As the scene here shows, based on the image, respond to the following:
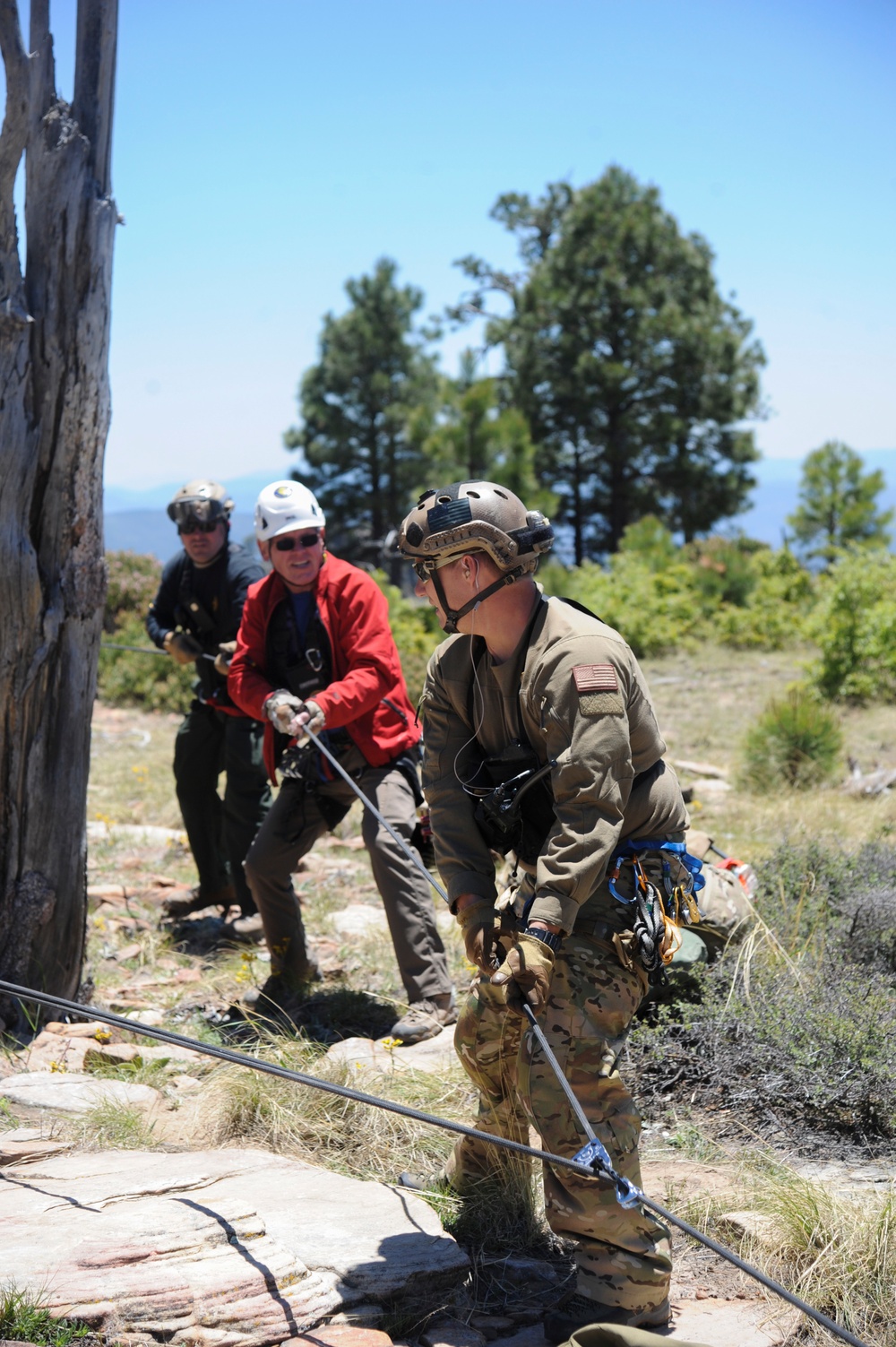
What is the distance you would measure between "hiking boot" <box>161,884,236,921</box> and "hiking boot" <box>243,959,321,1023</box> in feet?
4.27

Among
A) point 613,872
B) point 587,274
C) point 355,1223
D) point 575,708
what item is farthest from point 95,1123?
point 587,274

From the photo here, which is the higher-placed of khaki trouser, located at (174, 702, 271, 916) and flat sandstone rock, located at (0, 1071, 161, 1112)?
khaki trouser, located at (174, 702, 271, 916)

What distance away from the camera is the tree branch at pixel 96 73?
4.55m

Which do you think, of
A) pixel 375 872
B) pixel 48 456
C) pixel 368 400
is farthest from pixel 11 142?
pixel 368 400

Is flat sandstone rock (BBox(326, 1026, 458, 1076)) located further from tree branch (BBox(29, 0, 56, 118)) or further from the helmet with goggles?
tree branch (BBox(29, 0, 56, 118))

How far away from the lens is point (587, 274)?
1193 inches

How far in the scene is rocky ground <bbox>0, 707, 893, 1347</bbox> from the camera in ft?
9.19

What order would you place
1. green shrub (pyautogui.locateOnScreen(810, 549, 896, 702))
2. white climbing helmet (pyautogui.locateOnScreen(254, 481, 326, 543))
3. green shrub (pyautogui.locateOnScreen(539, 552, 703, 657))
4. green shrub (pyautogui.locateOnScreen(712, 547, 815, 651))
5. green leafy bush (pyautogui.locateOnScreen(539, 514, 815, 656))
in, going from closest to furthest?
white climbing helmet (pyautogui.locateOnScreen(254, 481, 326, 543)) → green shrub (pyautogui.locateOnScreen(810, 549, 896, 702)) → green shrub (pyautogui.locateOnScreen(539, 552, 703, 657)) → green leafy bush (pyautogui.locateOnScreen(539, 514, 815, 656)) → green shrub (pyautogui.locateOnScreen(712, 547, 815, 651))

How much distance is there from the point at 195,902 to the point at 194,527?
7.00ft

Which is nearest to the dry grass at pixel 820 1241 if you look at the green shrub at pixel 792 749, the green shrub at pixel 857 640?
the green shrub at pixel 792 749

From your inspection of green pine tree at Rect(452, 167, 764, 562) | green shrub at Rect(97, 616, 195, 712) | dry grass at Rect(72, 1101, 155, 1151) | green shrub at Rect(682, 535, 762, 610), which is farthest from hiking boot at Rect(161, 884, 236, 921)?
green pine tree at Rect(452, 167, 764, 562)

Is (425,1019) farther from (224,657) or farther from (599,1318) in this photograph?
(224,657)

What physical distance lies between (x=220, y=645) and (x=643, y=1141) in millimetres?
3165

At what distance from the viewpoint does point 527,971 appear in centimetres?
274
